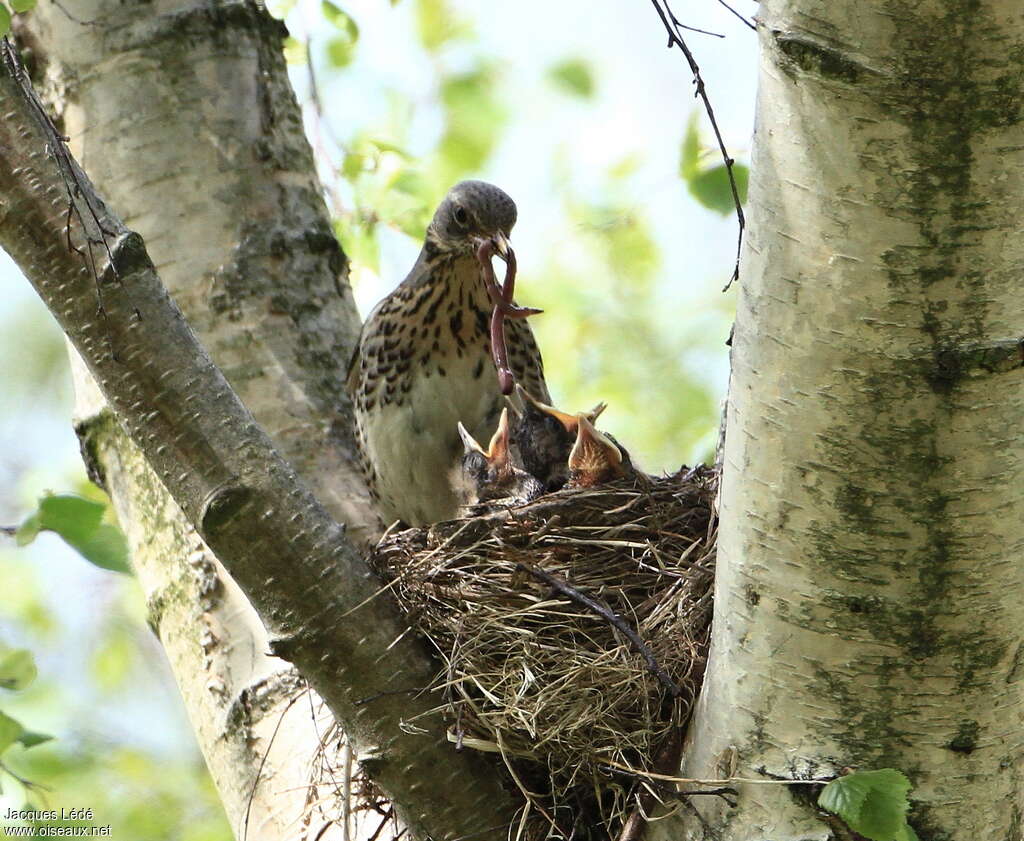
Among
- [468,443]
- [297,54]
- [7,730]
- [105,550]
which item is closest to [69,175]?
[105,550]

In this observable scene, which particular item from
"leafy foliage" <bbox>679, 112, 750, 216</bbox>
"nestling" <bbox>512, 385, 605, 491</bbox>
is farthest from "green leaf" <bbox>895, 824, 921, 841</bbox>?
"nestling" <bbox>512, 385, 605, 491</bbox>

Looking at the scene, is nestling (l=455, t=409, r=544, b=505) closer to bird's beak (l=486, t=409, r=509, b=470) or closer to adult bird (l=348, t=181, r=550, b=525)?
bird's beak (l=486, t=409, r=509, b=470)

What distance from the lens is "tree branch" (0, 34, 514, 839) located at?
2.28 m

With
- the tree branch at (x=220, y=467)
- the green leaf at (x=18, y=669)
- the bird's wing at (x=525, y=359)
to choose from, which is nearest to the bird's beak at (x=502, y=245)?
the bird's wing at (x=525, y=359)

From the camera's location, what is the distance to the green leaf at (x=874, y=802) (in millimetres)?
1874

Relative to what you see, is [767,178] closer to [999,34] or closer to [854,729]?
[999,34]

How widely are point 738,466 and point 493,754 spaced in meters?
0.88

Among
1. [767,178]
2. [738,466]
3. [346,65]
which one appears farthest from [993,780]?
[346,65]

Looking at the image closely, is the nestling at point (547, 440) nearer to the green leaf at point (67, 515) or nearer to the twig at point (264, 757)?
the twig at point (264, 757)

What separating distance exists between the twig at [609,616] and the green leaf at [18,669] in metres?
0.99

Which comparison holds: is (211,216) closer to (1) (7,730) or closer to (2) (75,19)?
(2) (75,19)

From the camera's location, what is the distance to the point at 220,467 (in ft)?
7.59

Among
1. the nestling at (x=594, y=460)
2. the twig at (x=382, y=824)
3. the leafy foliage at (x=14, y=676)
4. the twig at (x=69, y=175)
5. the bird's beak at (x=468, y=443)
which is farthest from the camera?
the bird's beak at (x=468, y=443)

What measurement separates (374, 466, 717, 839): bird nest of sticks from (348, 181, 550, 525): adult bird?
649 mm
